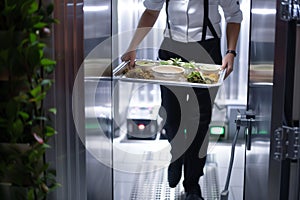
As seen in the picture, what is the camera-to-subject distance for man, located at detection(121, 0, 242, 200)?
2.05 m

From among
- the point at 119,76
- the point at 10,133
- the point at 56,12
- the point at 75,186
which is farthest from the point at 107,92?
the point at 10,133

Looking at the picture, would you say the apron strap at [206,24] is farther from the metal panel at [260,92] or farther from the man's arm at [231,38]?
the metal panel at [260,92]

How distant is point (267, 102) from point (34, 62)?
0.79 meters

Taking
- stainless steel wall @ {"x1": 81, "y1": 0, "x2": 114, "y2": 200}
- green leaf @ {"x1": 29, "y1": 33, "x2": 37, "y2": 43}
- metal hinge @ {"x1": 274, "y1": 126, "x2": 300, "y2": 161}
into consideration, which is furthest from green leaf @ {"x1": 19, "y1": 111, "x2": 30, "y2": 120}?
metal hinge @ {"x1": 274, "y1": 126, "x2": 300, "y2": 161}

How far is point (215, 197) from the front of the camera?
Result: 2174 mm

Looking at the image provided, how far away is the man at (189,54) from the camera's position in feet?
6.73

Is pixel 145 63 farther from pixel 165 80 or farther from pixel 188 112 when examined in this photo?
pixel 188 112

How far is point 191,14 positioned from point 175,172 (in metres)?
0.79

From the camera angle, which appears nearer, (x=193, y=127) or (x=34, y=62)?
(x=34, y=62)

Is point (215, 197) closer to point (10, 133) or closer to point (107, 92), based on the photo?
point (107, 92)

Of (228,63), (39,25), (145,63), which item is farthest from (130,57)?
(39,25)

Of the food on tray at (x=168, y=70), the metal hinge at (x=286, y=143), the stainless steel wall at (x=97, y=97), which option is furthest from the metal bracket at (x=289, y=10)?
Answer: the food on tray at (x=168, y=70)

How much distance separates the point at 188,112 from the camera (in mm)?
2178

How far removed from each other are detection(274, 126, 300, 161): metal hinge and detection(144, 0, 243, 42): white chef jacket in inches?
39.4
